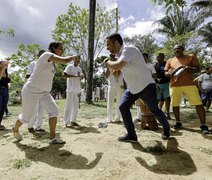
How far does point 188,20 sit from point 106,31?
11.5 m

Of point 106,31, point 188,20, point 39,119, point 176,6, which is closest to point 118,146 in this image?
point 39,119

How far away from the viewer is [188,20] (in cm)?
2994

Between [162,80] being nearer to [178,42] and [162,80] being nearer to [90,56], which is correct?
[90,56]

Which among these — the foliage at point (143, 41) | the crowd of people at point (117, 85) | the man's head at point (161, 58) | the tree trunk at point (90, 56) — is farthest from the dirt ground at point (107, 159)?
the foliage at point (143, 41)

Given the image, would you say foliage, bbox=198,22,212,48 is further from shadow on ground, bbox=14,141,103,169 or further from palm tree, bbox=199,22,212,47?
shadow on ground, bbox=14,141,103,169

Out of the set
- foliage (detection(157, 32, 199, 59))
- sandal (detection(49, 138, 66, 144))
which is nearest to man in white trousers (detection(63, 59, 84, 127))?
sandal (detection(49, 138, 66, 144))

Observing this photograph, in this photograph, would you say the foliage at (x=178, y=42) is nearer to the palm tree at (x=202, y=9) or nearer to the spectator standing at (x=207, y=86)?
the palm tree at (x=202, y=9)

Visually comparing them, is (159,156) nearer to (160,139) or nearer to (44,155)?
(160,139)

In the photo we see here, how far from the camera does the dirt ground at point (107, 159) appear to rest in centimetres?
325

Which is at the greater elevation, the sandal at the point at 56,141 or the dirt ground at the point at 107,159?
the sandal at the point at 56,141

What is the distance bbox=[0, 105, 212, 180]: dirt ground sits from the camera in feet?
10.7

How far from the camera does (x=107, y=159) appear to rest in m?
3.70

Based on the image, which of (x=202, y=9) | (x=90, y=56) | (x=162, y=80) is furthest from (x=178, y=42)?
(x=162, y=80)

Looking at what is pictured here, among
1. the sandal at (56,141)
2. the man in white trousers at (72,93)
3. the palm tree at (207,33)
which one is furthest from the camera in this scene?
the palm tree at (207,33)
